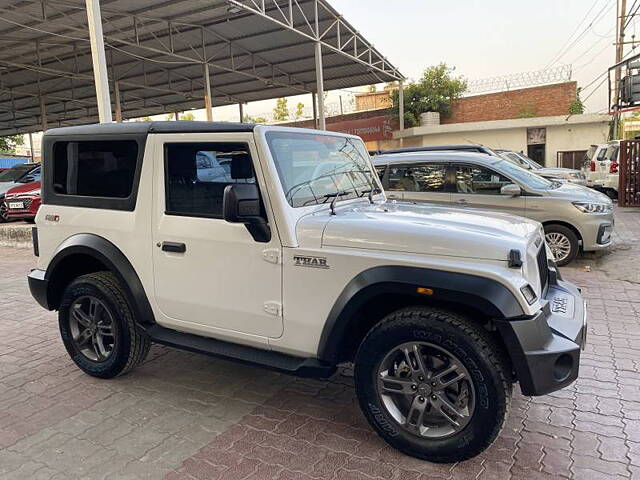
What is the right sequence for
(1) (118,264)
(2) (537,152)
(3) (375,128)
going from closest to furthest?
(1) (118,264) → (2) (537,152) → (3) (375,128)

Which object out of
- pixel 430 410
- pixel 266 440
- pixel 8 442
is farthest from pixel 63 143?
pixel 430 410

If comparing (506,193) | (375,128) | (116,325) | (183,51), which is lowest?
(116,325)

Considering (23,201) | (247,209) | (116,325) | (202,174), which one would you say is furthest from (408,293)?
(23,201)

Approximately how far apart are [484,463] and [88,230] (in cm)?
318

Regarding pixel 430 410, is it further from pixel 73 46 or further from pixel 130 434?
pixel 73 46

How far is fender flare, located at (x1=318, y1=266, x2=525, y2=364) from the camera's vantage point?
2.49m

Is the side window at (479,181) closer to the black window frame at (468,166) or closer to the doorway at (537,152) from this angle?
the black window frame at (468,166)

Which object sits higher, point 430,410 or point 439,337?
point 439,337

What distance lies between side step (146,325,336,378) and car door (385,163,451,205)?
15.8 feet

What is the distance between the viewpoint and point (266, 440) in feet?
10.2

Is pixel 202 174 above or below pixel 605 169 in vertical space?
above

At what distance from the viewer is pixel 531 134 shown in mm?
24031

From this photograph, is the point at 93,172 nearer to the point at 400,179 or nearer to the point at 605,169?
the point at 400,179

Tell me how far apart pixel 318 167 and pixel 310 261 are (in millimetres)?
877
